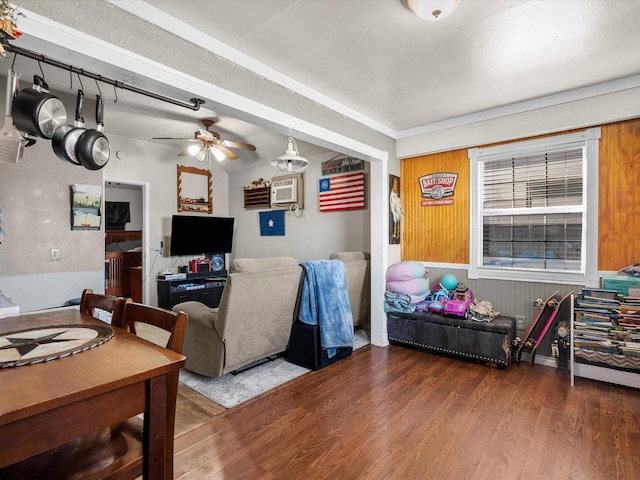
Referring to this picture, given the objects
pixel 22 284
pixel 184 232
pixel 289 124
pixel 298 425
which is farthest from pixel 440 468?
pixel 184 232

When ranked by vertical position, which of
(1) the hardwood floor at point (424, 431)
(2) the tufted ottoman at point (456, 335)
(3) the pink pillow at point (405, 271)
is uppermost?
(3) the pink pillow at point (405, 271)

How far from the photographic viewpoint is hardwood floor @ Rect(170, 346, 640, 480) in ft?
6.02

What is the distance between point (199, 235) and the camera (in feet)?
18.5

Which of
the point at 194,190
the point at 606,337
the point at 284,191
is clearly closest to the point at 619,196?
the point at 606,337

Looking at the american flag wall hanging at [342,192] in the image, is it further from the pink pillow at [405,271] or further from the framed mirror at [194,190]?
the framed mirror at [194,190]

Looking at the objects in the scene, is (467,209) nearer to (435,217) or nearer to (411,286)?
(435,217)

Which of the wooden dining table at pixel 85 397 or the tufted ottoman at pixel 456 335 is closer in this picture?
the wooden dining table at pixel 85 397

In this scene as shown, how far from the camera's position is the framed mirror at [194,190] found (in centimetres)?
576

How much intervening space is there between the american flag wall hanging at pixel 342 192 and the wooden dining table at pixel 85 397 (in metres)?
3.65

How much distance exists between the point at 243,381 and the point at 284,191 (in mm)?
3239

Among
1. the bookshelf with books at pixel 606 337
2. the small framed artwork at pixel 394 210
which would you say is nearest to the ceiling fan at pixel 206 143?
the small framed artwork at pixel 394 210

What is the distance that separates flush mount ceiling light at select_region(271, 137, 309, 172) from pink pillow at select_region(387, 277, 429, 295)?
5.59ft

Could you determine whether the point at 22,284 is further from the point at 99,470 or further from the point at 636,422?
the point at 636,422

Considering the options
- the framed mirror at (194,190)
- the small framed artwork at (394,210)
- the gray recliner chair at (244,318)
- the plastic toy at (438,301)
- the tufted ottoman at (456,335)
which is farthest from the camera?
the framed mirror at (194,190)
